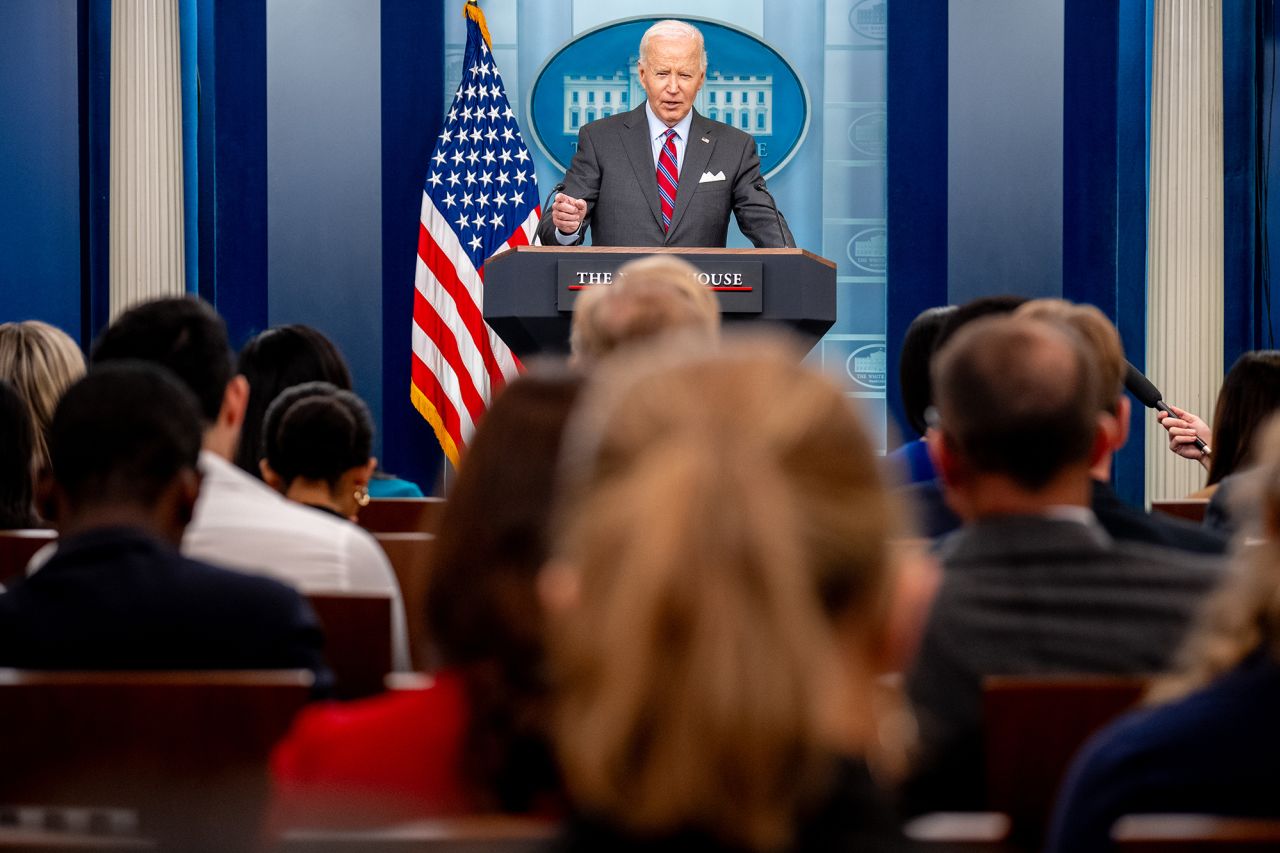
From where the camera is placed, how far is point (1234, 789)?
1.20 m

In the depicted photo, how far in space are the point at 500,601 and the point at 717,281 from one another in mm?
3737

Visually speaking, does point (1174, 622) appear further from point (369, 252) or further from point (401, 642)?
point (369, 252)

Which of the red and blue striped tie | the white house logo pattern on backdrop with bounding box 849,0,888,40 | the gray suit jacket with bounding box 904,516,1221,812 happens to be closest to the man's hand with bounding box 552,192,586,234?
the red and blue striped tie

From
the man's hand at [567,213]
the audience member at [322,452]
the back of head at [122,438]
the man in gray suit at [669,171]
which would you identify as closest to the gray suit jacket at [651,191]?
the man in gray suit at [669,171]

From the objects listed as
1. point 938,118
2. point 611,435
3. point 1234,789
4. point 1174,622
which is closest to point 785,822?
point 611,435

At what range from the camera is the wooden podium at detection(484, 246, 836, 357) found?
15.8 feet

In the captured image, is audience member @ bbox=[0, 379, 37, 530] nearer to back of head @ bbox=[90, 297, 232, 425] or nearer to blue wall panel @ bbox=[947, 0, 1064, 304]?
back of head @ bbox=[90, 297, 232, 425]

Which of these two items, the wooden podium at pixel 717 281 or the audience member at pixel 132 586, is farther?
the wooden podium at pixel 717 281

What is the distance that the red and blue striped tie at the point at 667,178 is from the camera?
6266 millimetres

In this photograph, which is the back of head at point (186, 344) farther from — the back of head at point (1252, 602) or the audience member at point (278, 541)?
the back of head at point (1252, 602)

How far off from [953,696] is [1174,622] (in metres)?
0.26

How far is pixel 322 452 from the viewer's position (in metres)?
2.88

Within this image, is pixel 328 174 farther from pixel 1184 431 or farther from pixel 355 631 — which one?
pixel 355 631

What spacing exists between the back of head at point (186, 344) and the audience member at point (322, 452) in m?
0.25
